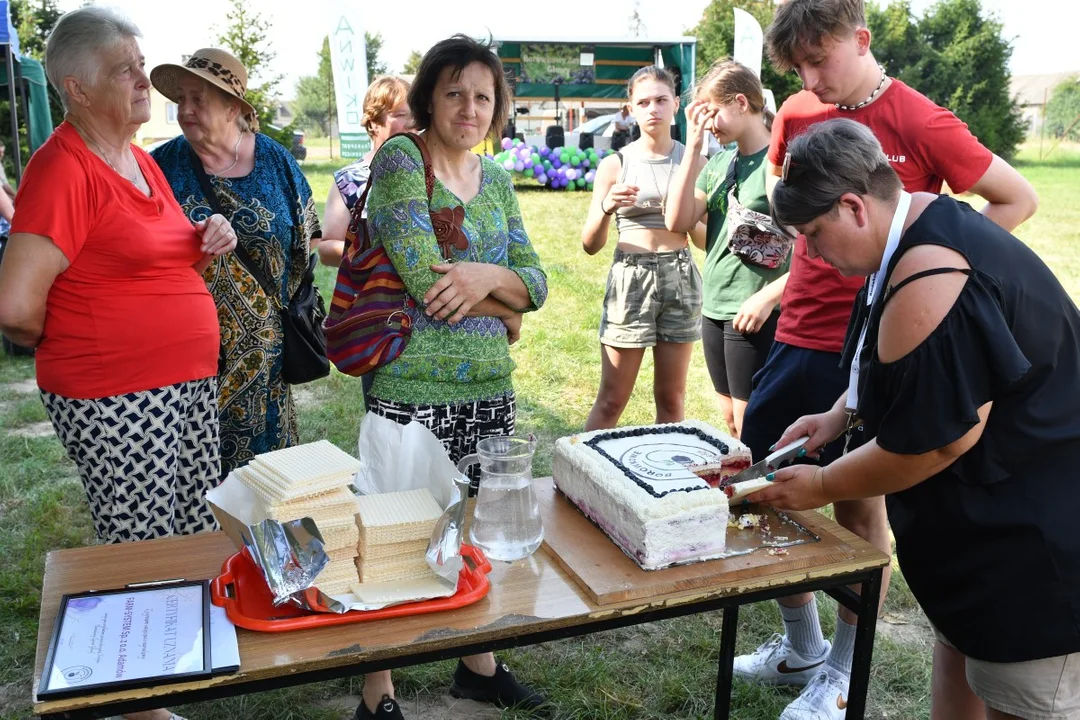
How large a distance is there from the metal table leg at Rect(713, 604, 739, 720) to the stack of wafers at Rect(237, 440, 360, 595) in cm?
118

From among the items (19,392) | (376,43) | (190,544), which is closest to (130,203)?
(190,544)

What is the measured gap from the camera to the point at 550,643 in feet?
9.60

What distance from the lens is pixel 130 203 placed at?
220 centimetres

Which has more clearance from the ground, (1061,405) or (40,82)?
(40,82)

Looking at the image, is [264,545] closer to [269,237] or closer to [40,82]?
[269,237]

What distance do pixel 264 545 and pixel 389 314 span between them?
0.84 metres

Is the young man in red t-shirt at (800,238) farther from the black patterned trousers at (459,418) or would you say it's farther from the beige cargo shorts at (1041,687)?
the black patterned trousers at (459,418)

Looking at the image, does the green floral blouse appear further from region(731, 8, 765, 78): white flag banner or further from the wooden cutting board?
region(731, 8, 765, 78): white flag banner

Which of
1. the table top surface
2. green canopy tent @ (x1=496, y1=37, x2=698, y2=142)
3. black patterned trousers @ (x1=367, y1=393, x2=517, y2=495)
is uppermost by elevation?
green canopy tent @ (x1=496, y1=37, x2=698, y2=142)

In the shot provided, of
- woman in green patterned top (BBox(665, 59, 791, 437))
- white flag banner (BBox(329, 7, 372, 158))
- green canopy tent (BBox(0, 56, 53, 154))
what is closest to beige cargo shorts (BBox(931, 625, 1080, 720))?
woman in green patterned top (BBox(665, 59, 791, 437))

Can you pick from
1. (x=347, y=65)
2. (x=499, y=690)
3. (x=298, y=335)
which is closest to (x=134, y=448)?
(x=298, y=335)

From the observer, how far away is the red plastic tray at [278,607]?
1421 mm

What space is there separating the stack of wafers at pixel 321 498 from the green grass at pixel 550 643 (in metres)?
1.23

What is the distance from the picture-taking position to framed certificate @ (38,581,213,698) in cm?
127
